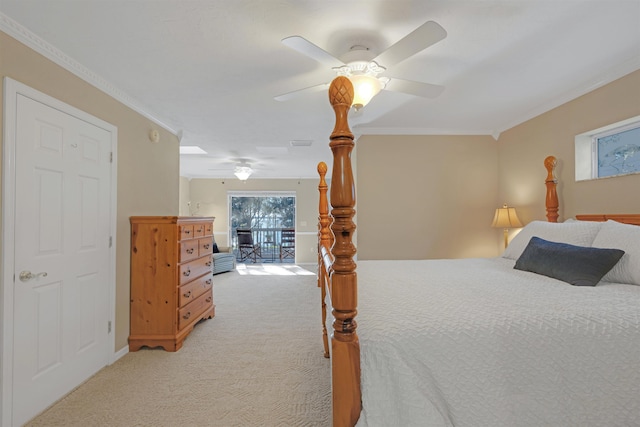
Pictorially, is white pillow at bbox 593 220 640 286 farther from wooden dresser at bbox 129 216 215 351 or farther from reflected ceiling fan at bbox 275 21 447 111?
wooden dresser at bbox 129 216 215 351

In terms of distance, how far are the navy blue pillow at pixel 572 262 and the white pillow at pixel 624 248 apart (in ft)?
0.25

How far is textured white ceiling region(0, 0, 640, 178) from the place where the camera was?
5.42ft

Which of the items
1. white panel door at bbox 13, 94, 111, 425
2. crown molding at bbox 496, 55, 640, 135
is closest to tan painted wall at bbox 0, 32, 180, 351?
white panel door at bbox 13, 94, 111, 425

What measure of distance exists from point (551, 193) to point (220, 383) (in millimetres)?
3495

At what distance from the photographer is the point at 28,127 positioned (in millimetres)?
1812

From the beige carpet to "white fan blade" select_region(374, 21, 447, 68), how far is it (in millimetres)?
2208

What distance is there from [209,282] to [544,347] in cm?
335

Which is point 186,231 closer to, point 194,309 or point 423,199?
point 194,309

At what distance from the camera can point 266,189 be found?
8117 millimetres

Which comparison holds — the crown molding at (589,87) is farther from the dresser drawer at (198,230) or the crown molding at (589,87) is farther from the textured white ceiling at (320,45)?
the dresser drawer at (198,230)

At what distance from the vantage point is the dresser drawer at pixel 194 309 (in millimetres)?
2799

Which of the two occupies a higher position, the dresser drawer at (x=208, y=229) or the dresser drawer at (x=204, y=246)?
the dresser drawer at (x=208, y=229)

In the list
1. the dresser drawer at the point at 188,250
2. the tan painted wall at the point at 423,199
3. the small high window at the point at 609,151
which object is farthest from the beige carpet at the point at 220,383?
the small high window at the point at 609,151

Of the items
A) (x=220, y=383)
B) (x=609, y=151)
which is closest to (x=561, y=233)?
(x=609, y=151)
